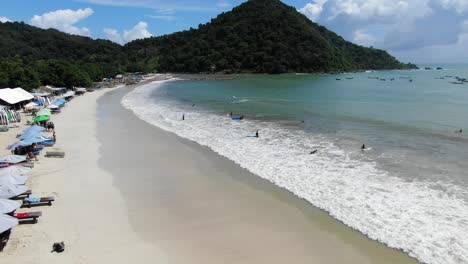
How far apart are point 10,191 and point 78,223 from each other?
132 inches

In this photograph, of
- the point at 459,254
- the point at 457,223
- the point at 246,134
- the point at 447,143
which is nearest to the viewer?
the point at 459,254

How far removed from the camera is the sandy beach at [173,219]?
12.5 meters

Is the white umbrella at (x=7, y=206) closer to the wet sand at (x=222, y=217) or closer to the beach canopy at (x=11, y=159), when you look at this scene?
the wet sand at (x=222, y=217)

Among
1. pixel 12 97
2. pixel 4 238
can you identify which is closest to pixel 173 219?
pixel 4 238

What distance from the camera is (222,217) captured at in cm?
1558

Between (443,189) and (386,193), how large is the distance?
3210 millimetres

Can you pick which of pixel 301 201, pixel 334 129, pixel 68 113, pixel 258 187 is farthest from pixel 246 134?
pixel 68 113

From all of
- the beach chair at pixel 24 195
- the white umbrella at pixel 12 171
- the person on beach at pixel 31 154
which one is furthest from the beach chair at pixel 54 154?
the beach chair at pixel 24 195

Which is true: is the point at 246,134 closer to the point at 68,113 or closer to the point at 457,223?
the point at 457,223

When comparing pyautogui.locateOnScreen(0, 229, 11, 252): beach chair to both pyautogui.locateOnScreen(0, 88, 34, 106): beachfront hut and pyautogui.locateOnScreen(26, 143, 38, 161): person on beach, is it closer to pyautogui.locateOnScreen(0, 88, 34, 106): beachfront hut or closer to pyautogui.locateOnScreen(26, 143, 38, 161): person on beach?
pyautogui.locateOnScreen(26, 143, 38, 161): person on beach

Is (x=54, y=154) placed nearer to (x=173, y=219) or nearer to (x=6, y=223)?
(x=6, y=223)

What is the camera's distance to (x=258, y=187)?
757 inches

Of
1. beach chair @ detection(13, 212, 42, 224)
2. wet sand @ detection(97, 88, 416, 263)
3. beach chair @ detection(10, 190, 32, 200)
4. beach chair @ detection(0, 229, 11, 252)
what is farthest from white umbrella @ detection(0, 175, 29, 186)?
wet sand @ detection(97, 88, 416, 263)

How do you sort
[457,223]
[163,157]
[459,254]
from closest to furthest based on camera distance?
[459,254]
[457,223]
[163,157]
